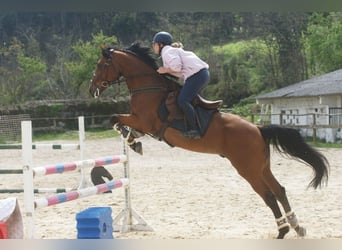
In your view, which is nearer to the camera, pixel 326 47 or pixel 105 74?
pixel 105 74

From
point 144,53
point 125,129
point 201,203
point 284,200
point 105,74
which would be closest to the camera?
point 284,200

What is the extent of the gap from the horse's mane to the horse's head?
0.61 ft

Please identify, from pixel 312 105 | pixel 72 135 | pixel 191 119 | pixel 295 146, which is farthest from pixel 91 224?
pixel 72 135

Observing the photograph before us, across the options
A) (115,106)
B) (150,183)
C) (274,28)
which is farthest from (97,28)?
(150,183)

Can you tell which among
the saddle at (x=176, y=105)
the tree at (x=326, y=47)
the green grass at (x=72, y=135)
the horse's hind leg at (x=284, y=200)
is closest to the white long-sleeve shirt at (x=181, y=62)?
the saddle at (x=176, y=105)

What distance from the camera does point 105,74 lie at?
389cm

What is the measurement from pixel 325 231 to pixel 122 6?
7.69ft

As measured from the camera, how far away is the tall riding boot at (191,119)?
3564 millimetres

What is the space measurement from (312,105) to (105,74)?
13.7m

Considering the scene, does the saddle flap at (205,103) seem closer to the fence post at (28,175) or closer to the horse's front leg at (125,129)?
the horse's front leg at (125,129)

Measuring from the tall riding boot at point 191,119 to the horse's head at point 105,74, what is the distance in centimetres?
61

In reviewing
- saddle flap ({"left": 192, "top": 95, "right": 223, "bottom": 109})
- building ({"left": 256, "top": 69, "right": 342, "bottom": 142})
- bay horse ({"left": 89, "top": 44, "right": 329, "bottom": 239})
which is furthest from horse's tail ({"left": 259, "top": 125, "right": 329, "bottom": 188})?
building ({"left": 256, "top": 69, "right": 342, "bottom": 142})

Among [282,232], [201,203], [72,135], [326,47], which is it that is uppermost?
[326,47]

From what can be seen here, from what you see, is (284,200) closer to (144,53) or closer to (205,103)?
(205,103)
